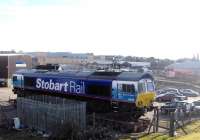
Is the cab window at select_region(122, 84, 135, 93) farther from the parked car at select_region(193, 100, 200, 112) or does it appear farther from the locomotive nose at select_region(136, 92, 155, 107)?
the parked car at select_region(193, 100, 200, 112)

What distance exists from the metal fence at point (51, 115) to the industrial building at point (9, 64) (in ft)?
123

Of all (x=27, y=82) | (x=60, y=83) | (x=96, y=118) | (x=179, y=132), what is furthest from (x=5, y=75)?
(x=179, y=132)

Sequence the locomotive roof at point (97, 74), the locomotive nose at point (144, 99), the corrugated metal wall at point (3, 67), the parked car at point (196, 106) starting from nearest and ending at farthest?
the locomotive nose at point (144, 99)
the locomotive roof at point (97, 74)
the parked car at point (196, 106)
the corrugated metal wall at point (3, 67)

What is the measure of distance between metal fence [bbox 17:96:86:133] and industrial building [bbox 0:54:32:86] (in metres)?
37.6

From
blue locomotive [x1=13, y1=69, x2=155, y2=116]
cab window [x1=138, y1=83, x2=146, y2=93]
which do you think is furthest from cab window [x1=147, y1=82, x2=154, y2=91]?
cab window [x1=138, y1=83, x2=146, y2=93]

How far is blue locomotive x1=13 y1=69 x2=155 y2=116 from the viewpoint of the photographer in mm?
27891

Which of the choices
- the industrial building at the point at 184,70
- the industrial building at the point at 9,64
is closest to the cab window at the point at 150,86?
the industrial building at the point at 9,64

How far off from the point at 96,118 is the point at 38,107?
4.16 m

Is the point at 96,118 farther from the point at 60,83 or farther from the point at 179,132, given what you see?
the point at 60,83

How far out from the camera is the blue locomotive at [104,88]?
2789cm

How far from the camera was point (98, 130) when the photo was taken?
2231 centimetres

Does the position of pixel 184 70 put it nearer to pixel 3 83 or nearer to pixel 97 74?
pixel 3 83

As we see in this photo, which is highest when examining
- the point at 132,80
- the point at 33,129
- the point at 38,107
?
the point at 132,80

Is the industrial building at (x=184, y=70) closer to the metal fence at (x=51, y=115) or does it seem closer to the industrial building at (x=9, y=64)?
the industrial building at (x=9, y=64)
